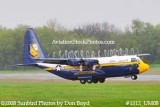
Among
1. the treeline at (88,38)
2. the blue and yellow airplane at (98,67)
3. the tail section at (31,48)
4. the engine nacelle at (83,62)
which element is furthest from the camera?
the treeline at (88,38)

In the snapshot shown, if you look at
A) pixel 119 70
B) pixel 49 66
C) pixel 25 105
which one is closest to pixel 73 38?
pixel 49 66

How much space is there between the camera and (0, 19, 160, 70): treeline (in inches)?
3504

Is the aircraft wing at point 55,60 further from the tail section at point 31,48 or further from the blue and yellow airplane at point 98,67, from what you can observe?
the tail section at point 31,48

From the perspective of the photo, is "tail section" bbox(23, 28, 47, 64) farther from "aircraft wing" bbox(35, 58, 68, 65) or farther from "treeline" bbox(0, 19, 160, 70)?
"treeline" bbox(0, 19, 160, 70)

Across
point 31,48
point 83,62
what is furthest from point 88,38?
point 83,62

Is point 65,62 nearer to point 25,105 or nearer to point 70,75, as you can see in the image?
point 70,75

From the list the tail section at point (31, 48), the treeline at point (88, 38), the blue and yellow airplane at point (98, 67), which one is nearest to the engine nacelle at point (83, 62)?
the blue and yellow airplane at point (98, 67)

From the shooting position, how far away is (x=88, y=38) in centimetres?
9350

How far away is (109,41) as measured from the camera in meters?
89.9

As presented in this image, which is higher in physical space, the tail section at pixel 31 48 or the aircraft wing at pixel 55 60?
the tail section at pixel 31 48

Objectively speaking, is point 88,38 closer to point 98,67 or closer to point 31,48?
point 31,48

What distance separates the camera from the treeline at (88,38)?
3504 inches

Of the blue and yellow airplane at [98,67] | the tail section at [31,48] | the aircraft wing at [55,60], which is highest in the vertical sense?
the tail section at [31,48]

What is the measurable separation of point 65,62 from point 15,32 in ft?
120
